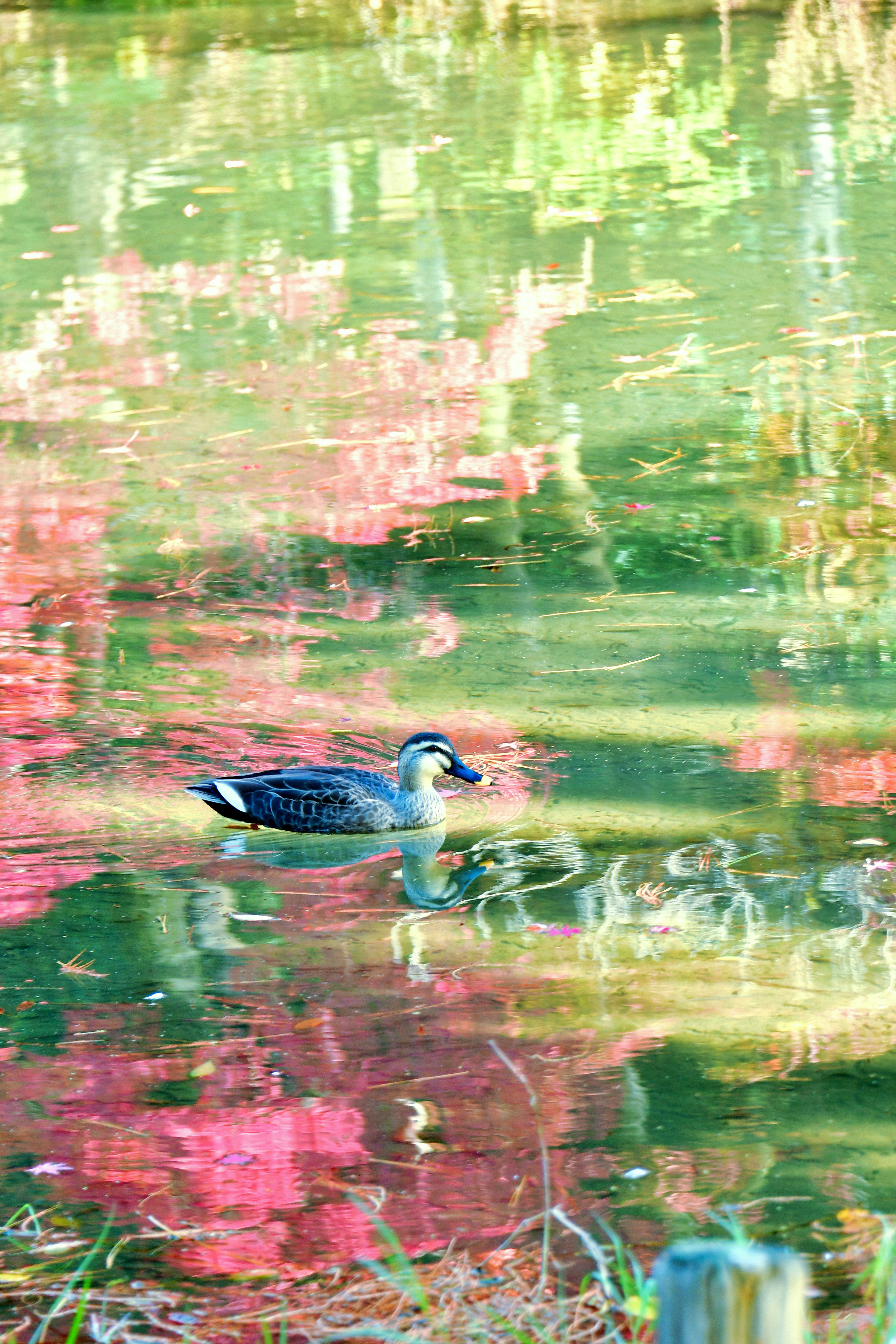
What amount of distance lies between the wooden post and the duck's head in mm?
4243

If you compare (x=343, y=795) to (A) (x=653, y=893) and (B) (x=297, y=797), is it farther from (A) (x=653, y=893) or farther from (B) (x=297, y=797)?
(A) (x=653, y=893)

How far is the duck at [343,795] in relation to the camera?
658 centimetres

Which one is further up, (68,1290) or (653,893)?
(68,1290)

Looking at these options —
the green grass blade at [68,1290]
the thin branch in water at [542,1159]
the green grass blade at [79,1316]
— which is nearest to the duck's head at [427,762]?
the thin branch in water at [542,1159]

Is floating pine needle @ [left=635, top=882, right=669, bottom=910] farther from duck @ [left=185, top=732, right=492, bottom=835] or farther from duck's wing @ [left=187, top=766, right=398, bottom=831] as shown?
duck's wing @ [left=187, top=766, right=398, bottom=831]

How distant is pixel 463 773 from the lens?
671cm

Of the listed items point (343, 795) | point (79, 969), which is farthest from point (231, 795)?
point (79, 969)

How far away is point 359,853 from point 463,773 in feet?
1.55

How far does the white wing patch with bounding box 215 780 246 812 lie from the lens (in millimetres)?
6598

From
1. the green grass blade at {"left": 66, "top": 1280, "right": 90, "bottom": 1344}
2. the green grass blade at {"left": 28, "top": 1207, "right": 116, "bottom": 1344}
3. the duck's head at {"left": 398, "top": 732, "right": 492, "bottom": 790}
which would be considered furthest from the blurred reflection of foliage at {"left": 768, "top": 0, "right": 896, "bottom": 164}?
the green grass blade at {"left": 66, "top": 1280, "right": 90, "bottom": 1344}

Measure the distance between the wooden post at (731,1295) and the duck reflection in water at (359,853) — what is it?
154 inches

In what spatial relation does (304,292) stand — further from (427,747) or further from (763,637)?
(427,747)

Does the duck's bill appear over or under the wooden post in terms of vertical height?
under

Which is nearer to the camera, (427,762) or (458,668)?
(427,762)
